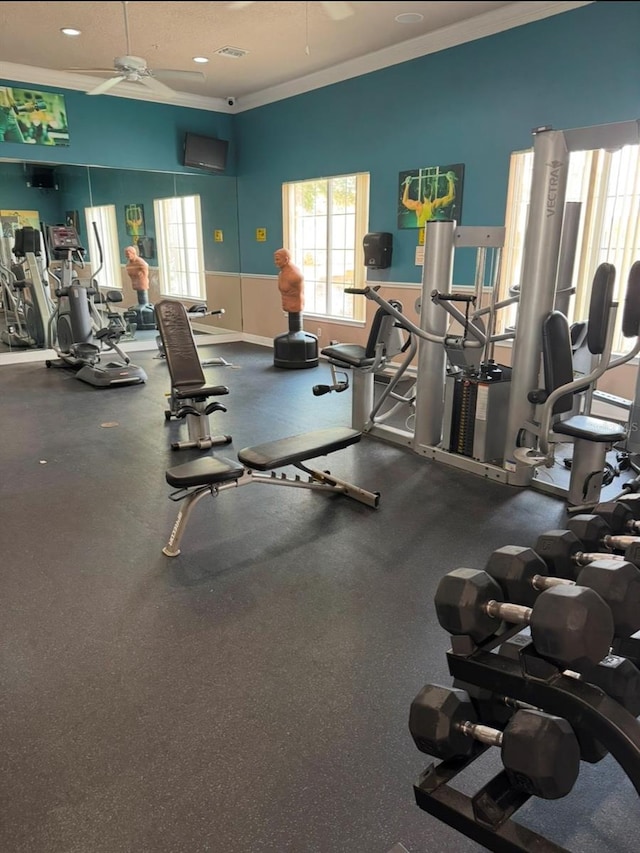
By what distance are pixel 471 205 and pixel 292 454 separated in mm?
3419

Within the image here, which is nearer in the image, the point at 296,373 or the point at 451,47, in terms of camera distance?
the point at 451,47

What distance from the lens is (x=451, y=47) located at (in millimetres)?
5020

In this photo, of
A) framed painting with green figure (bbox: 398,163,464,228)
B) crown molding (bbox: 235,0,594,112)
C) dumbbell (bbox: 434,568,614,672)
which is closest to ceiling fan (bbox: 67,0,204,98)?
crown molding (bbox: 235,0,594,112)

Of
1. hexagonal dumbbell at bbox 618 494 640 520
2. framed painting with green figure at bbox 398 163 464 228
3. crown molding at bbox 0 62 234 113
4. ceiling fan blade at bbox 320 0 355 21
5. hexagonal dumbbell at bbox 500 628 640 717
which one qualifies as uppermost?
crown molding at bbox 0 62 234 113

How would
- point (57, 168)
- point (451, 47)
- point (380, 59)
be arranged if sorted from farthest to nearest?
point (57, 168) → point (380, 59) → point (451, 47)

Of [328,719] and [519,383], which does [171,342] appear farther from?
[328,719]

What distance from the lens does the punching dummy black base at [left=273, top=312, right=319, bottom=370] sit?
6.54 meters

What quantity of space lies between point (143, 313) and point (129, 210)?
126 cm

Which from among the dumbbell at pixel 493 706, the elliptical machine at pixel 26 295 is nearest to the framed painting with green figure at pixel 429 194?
the elliptical machine at pixel 26 295

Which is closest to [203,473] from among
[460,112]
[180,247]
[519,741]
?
[519,741]

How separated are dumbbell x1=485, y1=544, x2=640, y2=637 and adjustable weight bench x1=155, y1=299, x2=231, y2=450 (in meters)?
2.59

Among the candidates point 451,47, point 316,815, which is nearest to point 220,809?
point 316,815

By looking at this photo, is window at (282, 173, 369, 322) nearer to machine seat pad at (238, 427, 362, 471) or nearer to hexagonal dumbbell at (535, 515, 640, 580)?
machine seat pad at (238, 427, 362, 471)

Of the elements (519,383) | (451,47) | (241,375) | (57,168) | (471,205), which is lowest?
(241,375)
